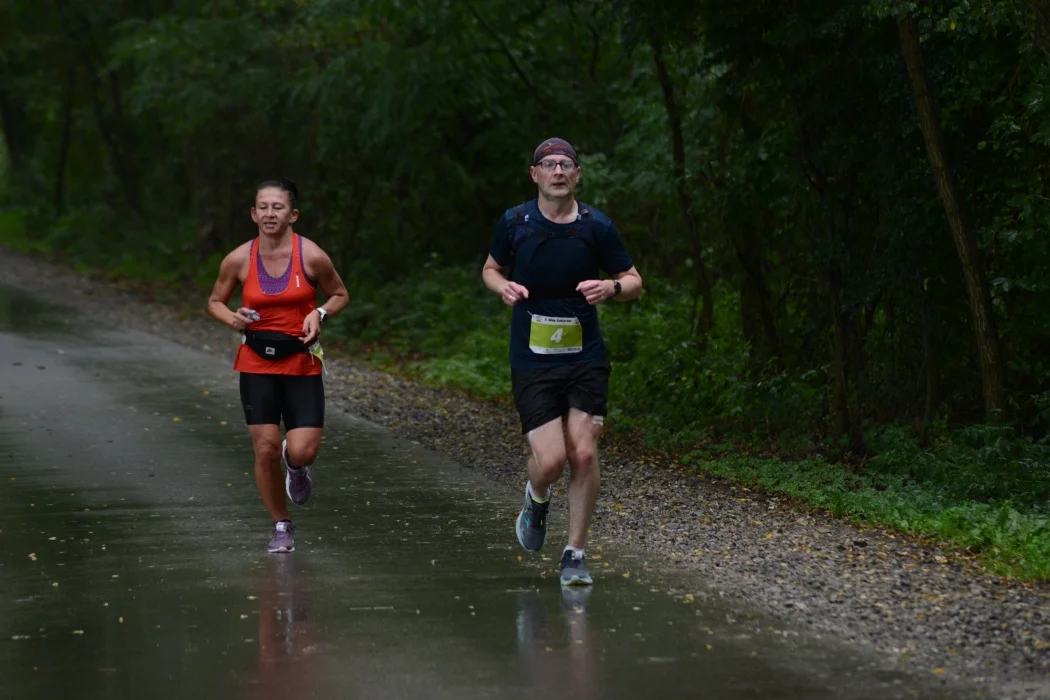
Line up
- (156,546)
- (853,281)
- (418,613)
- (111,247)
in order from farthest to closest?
(111,247)
(853,281)
(156,546)
(418,613)

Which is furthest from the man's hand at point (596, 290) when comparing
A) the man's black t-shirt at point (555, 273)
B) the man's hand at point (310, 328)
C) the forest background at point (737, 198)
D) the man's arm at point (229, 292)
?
the forest background at point (737, 198)

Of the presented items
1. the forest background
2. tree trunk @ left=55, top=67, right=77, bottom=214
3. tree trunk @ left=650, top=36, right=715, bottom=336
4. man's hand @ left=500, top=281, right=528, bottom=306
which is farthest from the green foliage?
tree trunk @ left=55, top=67, right=77, bottom=214

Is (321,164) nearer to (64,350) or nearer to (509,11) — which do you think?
(509,11)

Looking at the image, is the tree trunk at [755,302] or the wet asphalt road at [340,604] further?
the tree trunk at [755,302]

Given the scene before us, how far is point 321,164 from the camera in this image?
28875mm

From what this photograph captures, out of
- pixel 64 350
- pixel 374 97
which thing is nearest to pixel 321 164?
pixel 374 97

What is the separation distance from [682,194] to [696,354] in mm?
A: 1700

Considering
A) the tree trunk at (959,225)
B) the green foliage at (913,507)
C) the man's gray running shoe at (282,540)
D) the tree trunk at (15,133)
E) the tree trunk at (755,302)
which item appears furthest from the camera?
the tree trunk at (15,133)

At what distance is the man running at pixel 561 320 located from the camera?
753 centimetres

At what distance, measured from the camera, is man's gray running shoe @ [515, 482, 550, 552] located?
7.91 m

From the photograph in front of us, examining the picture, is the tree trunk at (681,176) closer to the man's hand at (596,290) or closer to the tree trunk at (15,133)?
the man's hand at (596,290)

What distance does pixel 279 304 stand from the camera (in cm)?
845

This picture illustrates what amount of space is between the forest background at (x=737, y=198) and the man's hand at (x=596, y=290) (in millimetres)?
2503

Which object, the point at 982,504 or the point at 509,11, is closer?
the point at 982,504
